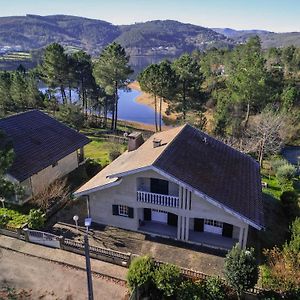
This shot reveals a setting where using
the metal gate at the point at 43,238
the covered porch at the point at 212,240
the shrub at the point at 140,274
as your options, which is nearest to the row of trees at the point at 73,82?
the metal gate at the point at 43,238

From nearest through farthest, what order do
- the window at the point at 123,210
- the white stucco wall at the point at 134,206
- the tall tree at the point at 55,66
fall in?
the white stucco wall at the point at 134,206, the window at the point at 123,210, the tall tree at the point at 55,66

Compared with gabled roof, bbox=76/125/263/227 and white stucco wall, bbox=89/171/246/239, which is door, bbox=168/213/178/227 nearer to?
white stucco wall, bbox=89/171/246/239

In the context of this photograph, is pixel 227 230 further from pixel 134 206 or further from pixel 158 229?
pixel 134 206

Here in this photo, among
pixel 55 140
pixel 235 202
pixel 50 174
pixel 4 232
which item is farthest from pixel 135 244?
pixel 55 140

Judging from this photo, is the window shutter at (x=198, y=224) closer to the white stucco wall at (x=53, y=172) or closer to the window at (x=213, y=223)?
the window at (x=213, y=223)

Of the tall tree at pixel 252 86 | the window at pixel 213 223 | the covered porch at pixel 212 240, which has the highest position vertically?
the tall tree at pixel 252 86

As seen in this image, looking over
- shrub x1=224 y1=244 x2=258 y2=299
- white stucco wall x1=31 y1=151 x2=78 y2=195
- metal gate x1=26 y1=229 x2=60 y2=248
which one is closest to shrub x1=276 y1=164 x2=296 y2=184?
shrub x1=224 y1=244 x2=258 y2=299

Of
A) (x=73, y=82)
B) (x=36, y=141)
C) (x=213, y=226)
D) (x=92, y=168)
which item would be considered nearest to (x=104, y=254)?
(x=213, y=226)
